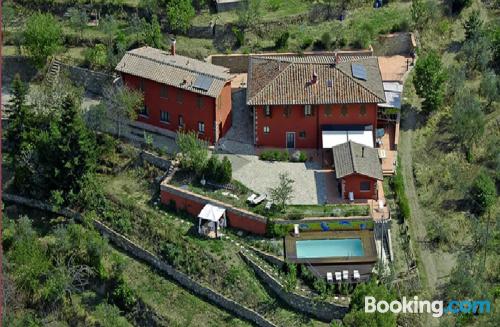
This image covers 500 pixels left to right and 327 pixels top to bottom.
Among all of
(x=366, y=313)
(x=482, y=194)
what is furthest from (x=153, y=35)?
(x=366, y=313)

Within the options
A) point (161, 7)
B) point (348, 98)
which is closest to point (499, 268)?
point (348, 98)

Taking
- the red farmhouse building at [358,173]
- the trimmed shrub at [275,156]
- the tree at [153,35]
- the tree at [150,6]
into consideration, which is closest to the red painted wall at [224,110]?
the trimmed shrub at [275,156]

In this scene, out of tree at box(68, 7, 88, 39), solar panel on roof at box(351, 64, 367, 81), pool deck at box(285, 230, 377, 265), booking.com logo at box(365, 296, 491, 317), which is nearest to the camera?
booking.com logo at box(365, 296, 491, 317)

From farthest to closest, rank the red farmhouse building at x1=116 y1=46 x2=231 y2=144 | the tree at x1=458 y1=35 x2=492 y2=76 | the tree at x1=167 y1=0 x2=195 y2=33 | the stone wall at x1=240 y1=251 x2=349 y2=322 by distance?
the tree at x1=167 y1=0 x2=195 y2=33 → the tree at x1=458 y1=35 x2=492 y2=76 → the red farmhouse building at x1=116 y1=46 x2=231 y2=144 → the stone wall at x1=240 y1=251 x2=349 y2=322

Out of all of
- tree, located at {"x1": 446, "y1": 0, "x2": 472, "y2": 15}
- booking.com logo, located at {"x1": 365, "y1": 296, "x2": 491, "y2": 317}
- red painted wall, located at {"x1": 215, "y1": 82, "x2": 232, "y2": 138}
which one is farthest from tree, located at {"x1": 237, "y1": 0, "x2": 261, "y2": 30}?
booking.com logo, located at {"x1": 365, "y1": 296, "x2": 491, "y2": 317}

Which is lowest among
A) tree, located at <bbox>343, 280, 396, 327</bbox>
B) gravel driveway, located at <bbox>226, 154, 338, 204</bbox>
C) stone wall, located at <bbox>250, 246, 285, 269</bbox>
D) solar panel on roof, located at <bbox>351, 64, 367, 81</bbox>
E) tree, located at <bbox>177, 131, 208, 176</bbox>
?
tree, located at <bbox>343, 280, 396, 327</bbox>

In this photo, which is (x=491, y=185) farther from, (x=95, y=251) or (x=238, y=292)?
(x=95, y=251)

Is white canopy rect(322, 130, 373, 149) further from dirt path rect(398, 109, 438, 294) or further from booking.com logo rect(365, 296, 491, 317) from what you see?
booking.com logo rect(365, 296, 491, 317)

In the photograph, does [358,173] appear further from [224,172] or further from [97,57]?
[97,57]

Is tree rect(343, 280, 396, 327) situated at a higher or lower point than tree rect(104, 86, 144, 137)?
lower
